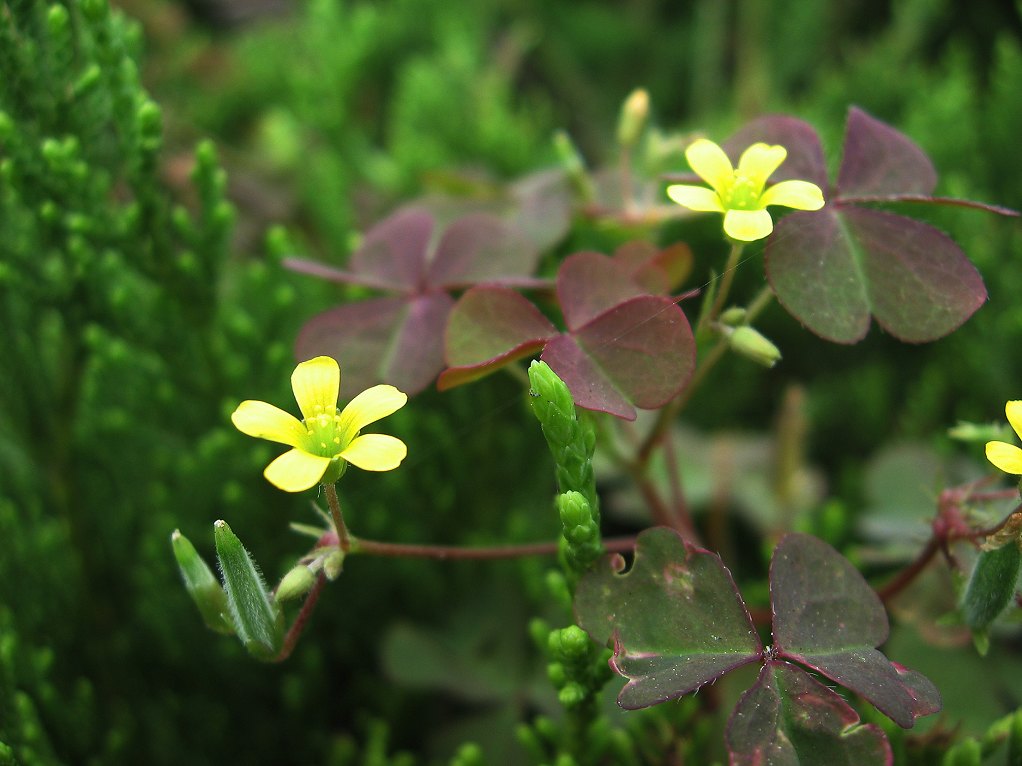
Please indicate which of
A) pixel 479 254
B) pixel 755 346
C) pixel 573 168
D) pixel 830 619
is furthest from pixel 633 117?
pixel 830 619

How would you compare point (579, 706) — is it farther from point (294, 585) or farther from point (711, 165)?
point (711, 165)

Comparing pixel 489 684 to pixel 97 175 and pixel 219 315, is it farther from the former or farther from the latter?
pixel 97 175

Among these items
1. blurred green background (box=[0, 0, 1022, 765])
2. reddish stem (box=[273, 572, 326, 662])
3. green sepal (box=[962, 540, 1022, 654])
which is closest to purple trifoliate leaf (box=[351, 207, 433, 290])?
blurred green background (box=[0, 0, 1022, 765])

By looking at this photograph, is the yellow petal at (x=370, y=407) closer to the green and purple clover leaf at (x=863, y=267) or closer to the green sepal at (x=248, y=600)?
the green sepal at (x=248, y=600)

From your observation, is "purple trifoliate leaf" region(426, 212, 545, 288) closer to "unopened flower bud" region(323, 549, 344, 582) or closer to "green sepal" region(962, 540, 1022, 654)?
"unopened flower bud" region(323, 549, 344, 582)

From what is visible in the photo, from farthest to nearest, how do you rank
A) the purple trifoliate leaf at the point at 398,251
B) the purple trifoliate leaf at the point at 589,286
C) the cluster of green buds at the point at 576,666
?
the purple trifoliate leaf at the point at 398,251
the purple trifoliate leaf at the point at 589,286
the cluster of green buds at the point at 576,666

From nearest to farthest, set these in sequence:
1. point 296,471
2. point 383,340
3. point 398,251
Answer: point 296,471 → point 383,340 → point 398,251

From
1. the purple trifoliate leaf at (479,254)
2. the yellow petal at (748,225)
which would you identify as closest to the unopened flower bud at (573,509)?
the yellow petal at (748,225)
